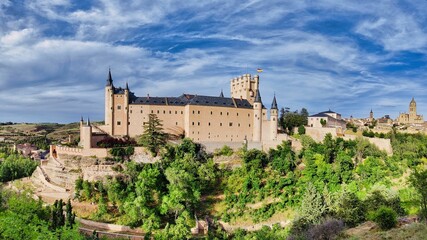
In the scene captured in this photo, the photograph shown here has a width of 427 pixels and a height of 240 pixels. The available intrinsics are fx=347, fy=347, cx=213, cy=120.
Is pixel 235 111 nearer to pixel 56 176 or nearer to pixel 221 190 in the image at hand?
pixel 221 190

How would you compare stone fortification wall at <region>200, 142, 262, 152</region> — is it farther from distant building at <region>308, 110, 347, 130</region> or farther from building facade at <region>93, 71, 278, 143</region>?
distant building at <region>308, 110, 347, 130</region>

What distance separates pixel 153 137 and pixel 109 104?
756 cm

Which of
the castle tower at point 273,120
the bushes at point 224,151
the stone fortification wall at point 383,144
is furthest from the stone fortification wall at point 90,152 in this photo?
the stone fortification wall at point 383,144

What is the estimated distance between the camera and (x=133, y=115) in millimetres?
44750

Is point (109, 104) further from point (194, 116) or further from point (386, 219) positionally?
point (386, 219)

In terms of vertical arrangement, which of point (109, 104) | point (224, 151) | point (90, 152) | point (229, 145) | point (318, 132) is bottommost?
point (224, 151)

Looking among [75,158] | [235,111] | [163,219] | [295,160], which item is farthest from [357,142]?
[75,158]

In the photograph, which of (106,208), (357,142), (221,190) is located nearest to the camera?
(106,208)

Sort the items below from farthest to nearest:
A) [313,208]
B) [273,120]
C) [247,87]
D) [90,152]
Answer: [247,87] → [273,120] → [90,152] → [313,208]

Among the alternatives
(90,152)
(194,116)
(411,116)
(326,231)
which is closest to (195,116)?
(194,116)

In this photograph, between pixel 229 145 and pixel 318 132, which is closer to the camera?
pixel 229 145

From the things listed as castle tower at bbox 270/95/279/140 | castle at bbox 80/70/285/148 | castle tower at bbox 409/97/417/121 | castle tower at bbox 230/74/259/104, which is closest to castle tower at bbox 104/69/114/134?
castle at bbox 80/70/285/148

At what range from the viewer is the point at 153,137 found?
136 ft

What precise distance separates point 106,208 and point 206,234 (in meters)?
10.5
